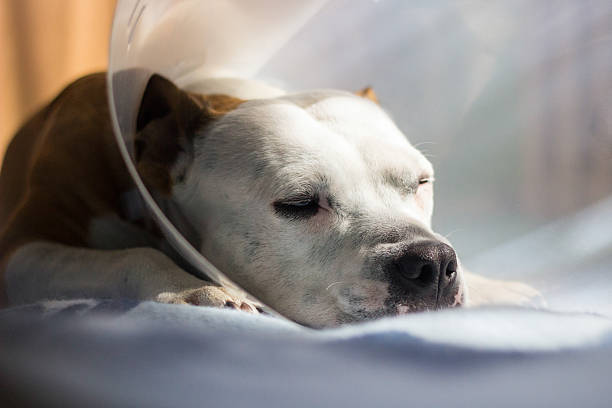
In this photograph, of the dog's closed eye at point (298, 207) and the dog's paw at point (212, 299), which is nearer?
the dog's paw at point (212, 299)

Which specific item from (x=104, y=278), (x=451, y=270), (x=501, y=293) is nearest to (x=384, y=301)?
(x=451, y=270)

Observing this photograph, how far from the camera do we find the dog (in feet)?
3.25

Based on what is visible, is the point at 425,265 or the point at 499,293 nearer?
the point at 425,265

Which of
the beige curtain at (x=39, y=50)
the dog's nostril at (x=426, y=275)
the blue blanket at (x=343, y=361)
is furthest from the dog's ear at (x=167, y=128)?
the beige curtain at (x=39, y=50)

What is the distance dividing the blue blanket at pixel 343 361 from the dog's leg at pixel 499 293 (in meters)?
0.30

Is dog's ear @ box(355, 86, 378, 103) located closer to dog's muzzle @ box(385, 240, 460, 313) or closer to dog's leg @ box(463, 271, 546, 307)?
dog's leg @ box(463, 271, 546, 307)

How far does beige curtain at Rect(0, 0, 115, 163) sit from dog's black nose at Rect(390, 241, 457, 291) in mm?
1287

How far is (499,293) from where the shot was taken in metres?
1.19

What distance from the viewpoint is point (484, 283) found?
4.12ft

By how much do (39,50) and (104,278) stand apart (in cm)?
135

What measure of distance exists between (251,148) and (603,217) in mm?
694

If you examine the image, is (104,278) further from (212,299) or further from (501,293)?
(501,293)

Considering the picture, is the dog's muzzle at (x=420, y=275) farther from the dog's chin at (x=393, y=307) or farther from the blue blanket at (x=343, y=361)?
the blue blanket at (x=343, y=361)

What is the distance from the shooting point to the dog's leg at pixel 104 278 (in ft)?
3.21
